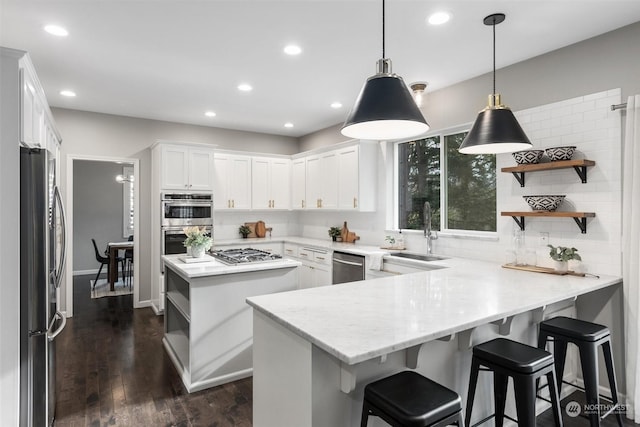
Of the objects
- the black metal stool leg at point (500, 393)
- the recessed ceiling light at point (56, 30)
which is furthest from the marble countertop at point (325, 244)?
the recessed ceiling light at point (56, 30)

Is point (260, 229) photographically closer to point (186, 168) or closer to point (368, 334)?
point (186, 168)

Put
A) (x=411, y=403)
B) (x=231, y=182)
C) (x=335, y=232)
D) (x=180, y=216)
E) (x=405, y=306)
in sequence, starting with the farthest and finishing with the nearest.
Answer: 1. (x=231, y=182)
2. (x=335, y=232)
3. (x=180, y=216)
4. (x=405, y=306)
5. (x=411, y=403)

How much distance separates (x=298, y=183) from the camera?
A: 6062mm

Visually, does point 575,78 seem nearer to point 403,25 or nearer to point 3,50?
point 403,25

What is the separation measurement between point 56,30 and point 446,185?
3.83 m

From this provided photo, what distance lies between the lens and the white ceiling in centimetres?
238

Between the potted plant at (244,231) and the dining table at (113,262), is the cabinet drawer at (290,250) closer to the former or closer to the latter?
the potted plant at (244,231)

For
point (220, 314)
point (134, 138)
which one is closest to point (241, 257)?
point (220, 314)

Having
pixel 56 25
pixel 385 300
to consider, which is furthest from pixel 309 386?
pixel 56 25

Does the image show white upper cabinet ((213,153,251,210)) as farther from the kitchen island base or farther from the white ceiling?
the kitchen island base

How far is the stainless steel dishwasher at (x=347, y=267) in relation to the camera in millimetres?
4184

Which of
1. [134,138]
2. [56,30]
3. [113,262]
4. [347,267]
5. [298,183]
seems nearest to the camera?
[56,30]

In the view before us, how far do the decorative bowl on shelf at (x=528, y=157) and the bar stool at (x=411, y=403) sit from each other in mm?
2267

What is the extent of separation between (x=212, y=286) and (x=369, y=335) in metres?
1.86
